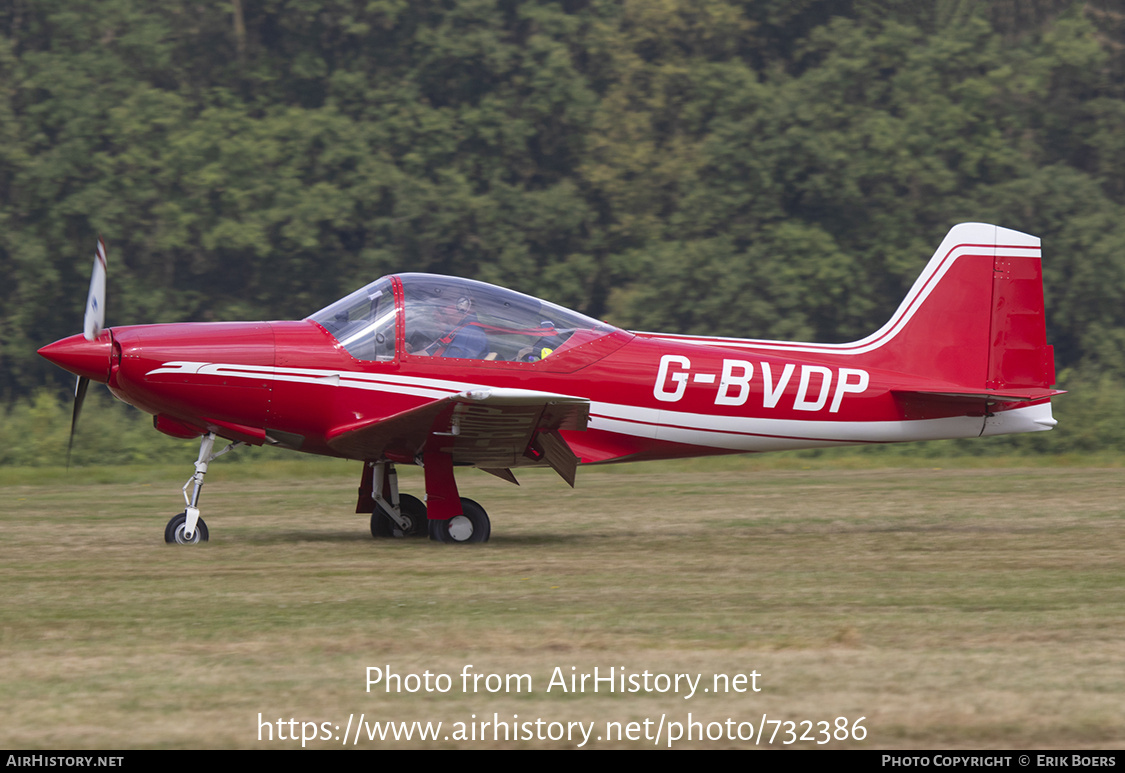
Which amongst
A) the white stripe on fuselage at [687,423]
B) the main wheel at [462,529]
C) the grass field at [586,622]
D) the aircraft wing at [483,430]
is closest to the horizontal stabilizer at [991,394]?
the white stripe on fuselage at [687,423]

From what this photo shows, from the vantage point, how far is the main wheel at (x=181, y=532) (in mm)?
9164

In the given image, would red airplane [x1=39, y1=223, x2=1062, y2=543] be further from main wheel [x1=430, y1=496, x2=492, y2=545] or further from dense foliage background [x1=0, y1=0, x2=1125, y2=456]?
dense foliage background [x1=0, y1=0, x2=1125, y2=456]

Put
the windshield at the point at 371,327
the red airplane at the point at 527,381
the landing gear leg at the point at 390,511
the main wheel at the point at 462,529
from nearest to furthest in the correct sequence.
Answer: the red airplane at the point at 527,381
the windshield at the point at 371,327
the main wheel at the point at 462,529
the landing gear leg at the point at 390,511

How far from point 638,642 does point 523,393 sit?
2.93 meters

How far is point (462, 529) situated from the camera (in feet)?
30.8

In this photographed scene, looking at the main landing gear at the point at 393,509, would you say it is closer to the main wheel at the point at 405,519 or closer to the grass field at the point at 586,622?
the main wheel at the point at 405,519

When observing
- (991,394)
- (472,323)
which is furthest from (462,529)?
(991,394)

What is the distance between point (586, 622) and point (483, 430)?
292cm

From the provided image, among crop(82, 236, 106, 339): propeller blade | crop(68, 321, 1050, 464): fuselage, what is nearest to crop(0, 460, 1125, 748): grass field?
crop(68, 321, 1050, 464): fuselage

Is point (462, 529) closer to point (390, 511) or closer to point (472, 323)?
point (390, 511)

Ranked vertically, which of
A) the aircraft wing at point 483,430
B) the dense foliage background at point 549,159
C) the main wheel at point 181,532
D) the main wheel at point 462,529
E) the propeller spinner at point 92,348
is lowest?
the main wheel at point 181,532

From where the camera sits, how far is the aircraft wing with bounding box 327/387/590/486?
8484 millimetres

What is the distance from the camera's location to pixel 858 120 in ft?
94.0

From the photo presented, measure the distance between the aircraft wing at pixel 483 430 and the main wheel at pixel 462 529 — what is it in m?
0.43
